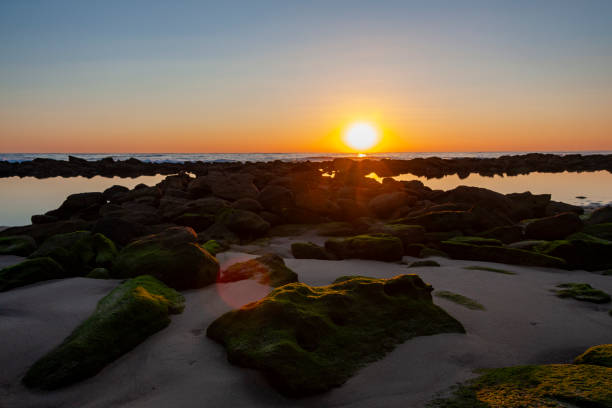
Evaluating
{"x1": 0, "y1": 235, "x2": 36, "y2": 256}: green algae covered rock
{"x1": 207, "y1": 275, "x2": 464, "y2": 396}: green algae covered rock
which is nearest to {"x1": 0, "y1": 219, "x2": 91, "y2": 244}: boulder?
{"x1": 0, "y1": 235, "x2": 36, "y2": 256}: green algae covered rock

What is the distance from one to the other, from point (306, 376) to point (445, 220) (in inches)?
272

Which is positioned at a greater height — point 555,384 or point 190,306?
point 555,384

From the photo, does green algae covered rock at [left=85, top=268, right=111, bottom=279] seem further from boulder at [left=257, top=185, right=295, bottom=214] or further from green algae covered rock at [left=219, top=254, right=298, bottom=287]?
boulder at [left=257, top=185, right=295, bottom=214]

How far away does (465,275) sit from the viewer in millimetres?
5422

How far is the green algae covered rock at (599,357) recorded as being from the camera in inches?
101

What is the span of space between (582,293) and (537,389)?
309 cm

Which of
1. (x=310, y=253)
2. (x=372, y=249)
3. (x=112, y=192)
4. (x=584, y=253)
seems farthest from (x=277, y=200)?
(x=112, y=192)

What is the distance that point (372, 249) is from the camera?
6.68 meters

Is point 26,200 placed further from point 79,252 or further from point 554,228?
point 554,228

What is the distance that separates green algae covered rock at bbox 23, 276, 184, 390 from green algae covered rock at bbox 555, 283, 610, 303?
464cm

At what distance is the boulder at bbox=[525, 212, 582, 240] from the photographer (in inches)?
317

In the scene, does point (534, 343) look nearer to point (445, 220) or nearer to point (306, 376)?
point (306, 376)

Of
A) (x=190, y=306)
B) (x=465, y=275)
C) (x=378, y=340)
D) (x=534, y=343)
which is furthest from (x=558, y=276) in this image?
(x=190, y=306)

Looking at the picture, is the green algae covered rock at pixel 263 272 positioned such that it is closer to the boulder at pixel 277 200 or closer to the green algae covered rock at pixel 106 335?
the green algae covered rock at pixel 106 335
